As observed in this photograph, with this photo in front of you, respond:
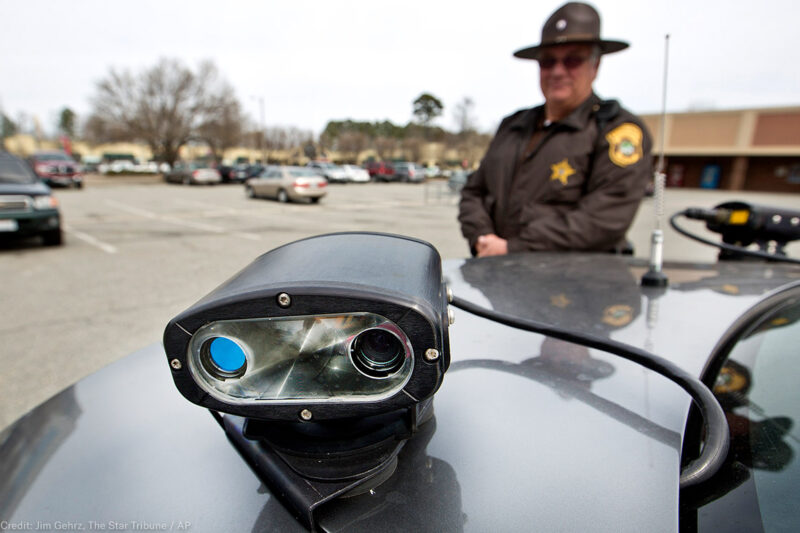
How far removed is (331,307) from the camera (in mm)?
577

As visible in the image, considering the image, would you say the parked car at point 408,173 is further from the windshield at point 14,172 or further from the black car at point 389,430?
the black car at point 389,430

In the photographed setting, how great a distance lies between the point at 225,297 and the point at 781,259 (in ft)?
8.15

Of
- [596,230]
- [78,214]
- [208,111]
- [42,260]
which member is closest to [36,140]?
[208,111]

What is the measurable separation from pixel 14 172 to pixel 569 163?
348 inches

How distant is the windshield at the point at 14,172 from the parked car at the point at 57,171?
16430 mm

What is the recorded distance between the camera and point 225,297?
594 millimetres

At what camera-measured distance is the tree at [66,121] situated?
83562 mm

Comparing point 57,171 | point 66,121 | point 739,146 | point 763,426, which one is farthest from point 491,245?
point 66,121

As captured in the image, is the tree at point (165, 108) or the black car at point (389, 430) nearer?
the black car at point (389, 430)

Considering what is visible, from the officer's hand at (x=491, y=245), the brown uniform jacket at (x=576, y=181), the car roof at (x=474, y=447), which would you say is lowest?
the car roof at (x=474, y=447)

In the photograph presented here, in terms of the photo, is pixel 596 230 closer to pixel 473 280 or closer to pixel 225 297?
pixel 473 280

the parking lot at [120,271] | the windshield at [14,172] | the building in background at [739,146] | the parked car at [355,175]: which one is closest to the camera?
the parking lot at [120,271]

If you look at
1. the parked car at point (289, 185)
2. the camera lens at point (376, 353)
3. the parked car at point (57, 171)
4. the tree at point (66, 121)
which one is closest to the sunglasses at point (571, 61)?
the camera lens at point (376, 353)

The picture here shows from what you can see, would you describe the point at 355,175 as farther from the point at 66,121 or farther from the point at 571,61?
the point at 66,121
